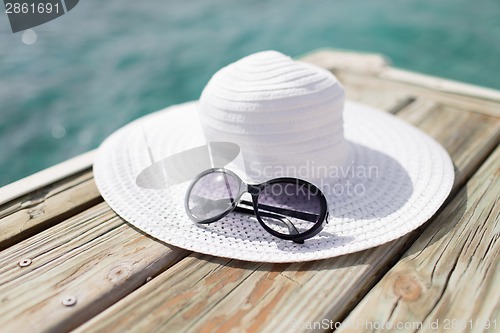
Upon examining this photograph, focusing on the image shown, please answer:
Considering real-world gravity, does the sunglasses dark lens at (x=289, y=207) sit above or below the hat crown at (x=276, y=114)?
below

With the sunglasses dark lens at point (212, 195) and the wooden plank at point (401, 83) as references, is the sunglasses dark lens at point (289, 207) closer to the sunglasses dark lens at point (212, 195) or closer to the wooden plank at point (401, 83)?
A: the sunglasses dark lens at point (212, 195)

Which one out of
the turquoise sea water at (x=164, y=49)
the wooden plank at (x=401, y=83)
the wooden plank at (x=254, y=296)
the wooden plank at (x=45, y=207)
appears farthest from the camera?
the turquoise sea water at (x=164, y=49)

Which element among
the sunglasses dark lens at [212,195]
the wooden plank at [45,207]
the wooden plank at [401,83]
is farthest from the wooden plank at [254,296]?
the wooden plank at [401,83]

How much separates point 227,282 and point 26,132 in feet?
7.44

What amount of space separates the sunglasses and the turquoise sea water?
5.89 ft

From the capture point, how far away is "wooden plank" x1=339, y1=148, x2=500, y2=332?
729 millimetres

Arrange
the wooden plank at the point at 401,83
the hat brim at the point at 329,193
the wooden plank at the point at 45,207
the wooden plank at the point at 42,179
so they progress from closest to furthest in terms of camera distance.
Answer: the hat brim at the point at 329,193 → the wooden plank at the point at 45,207 → the wooden plank at the point at 42,179 → the wooden plank at the point at 401,83

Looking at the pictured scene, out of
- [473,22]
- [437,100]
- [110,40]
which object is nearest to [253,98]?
[437,100]

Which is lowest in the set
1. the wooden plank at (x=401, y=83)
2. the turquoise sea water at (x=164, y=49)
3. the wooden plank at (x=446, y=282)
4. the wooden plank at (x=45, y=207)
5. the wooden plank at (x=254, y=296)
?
the turquoise sea water at (x=164, y=49)

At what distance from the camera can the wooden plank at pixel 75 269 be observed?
2.40 feet

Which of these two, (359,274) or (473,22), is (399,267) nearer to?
(359,274)

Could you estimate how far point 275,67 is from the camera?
97cm

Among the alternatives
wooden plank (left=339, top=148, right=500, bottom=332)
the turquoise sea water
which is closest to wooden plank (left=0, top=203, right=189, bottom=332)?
wooden plank (left=339, top=148, right=500, bottom=332)

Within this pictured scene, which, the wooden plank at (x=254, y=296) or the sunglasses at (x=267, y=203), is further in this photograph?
the sunglasses at (x=267, y=203)
